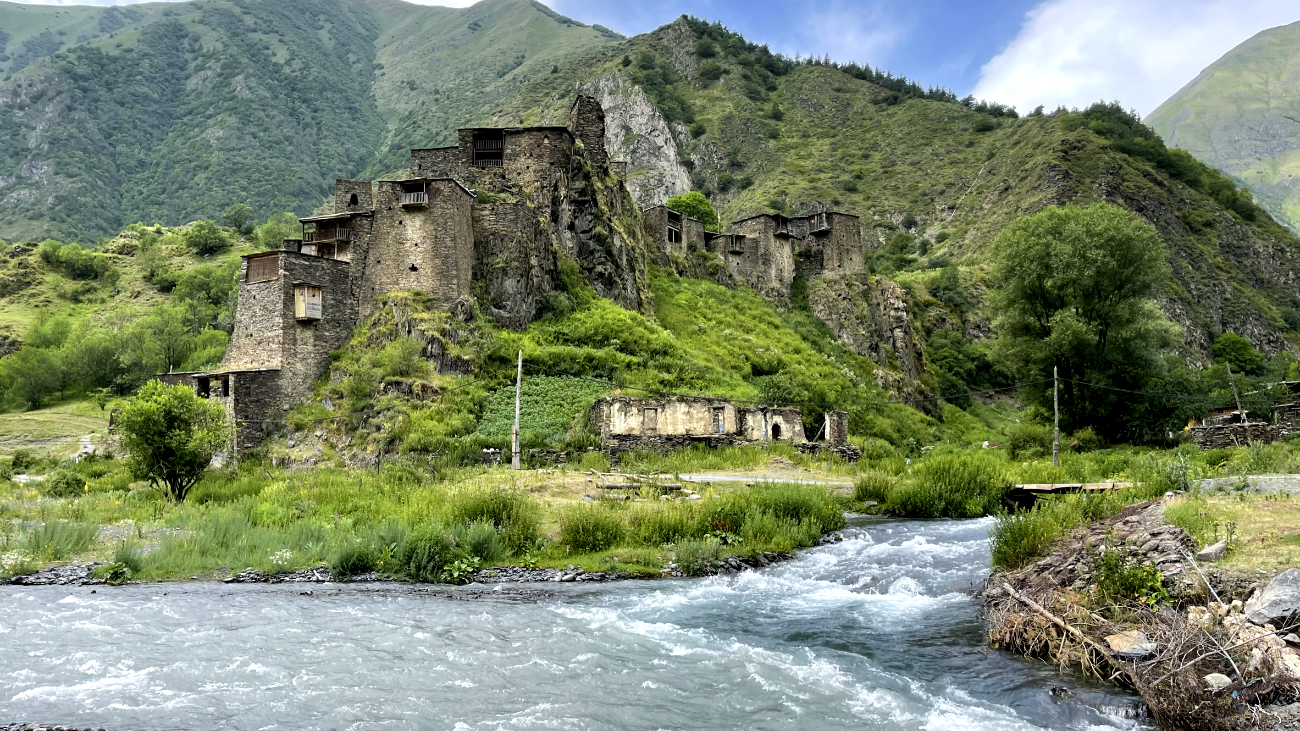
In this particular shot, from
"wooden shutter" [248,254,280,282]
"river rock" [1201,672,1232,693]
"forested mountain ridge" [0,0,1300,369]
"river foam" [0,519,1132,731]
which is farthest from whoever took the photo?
"forested mountain ridge" [0,0,1300,369]

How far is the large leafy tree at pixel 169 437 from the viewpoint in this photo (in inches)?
1007

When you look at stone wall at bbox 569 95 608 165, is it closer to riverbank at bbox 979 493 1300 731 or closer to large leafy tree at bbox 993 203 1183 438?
large leafy tree at bbox 993 203 1183 438

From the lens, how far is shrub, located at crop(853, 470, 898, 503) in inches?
991

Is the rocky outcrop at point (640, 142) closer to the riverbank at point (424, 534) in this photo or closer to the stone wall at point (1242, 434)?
the stone wall at point (1242, 434)

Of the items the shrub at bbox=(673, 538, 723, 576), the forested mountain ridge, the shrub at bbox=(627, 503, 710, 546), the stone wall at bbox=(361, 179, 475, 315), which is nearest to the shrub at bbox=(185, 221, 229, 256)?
the forested mountain ridge

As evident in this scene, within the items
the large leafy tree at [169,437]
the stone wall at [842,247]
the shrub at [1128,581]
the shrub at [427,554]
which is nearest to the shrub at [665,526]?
the shrub at [427,554]

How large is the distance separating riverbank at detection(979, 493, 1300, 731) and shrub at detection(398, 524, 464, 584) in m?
9.86

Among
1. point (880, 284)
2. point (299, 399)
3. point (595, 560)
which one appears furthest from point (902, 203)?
point (595, 560)

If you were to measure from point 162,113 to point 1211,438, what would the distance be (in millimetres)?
175174

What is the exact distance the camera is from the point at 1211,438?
106 feet

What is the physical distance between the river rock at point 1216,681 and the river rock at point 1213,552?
3.03 metres

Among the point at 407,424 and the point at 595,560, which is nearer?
the point at 595,560

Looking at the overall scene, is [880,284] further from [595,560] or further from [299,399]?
[595,560]

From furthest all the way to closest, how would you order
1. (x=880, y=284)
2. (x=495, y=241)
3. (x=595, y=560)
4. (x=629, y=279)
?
1. (x=880, y=284)
2. (x=629, y=279)
3. (x=495, y=241)
4. (x=595, y=560)
